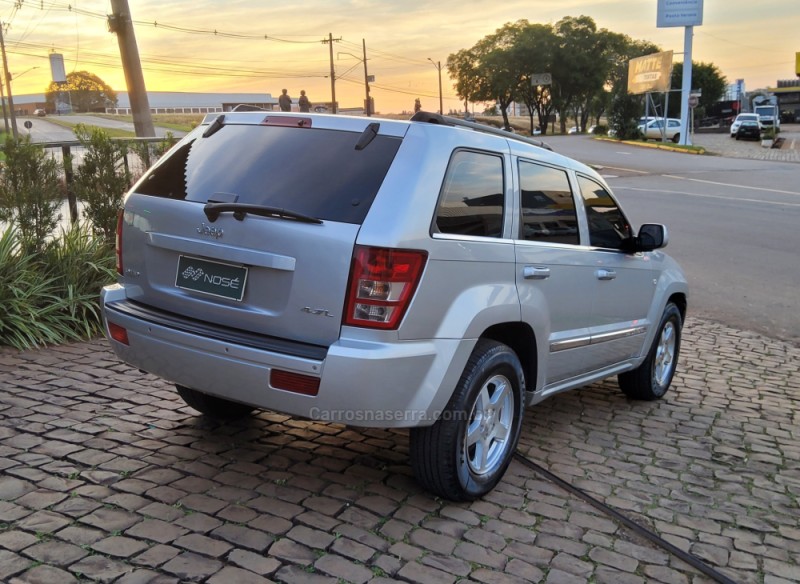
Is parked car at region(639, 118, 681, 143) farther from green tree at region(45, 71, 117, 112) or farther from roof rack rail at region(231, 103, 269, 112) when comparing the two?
green tree at region(45, 71, 117, 112)

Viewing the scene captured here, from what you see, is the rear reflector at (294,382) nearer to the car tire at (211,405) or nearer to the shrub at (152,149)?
the car tire at (211,405)

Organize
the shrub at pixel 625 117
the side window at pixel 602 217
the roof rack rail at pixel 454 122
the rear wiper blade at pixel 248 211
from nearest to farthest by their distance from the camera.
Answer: the rear wiper blade at pixel 248 211, the roof rack rail at pixel 454 122, the side window at pixel 602 217, the shrub at pixel 625 117

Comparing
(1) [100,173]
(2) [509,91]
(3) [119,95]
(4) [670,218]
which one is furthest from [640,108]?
(3) [119,95]

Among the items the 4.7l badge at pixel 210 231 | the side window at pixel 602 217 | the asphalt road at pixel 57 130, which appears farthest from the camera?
the asphalt road at pixel 57 130

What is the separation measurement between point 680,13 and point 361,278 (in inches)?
1871

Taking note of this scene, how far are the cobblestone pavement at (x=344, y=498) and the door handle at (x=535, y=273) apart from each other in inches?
44.4

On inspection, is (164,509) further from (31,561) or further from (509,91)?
(509,91)

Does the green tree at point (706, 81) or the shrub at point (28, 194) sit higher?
the green tree at point (706, 81)

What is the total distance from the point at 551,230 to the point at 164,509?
2534 millimetres

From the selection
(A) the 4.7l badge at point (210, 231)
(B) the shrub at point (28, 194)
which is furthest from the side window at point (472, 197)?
(B) the shrub at point (28, 194)

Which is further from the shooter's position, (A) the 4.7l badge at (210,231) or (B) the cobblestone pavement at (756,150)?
(B) the cobblestone pavement at (756,150)

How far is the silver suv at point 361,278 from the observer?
11.1ft

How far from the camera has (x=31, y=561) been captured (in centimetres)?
316

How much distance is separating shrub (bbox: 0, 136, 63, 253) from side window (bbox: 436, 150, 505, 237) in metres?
4.85
